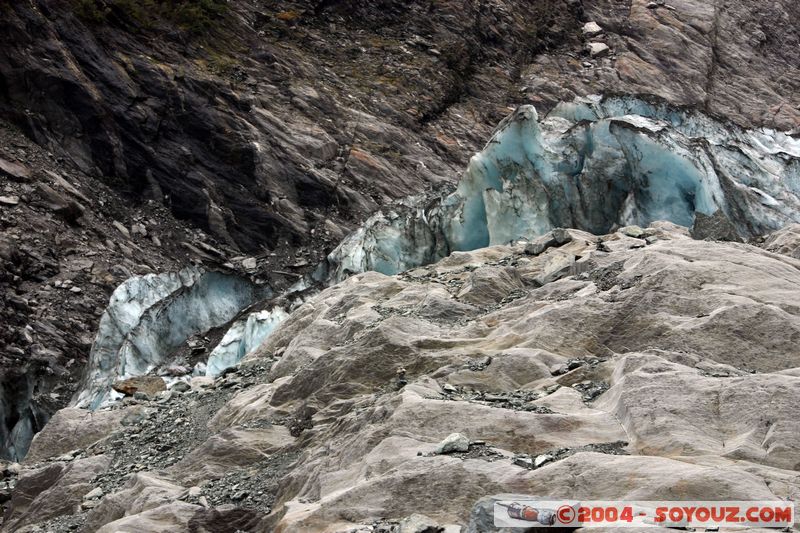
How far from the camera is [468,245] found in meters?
27.5

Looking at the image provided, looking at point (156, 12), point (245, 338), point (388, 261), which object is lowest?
point (245, 338)

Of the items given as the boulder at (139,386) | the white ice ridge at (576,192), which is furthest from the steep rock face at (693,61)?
the boulder at (139,386)

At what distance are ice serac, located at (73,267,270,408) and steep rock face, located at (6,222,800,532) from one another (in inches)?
217

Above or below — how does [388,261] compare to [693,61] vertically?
below

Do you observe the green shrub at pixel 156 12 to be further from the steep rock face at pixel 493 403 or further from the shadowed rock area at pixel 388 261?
the steep rock face at pixel 493 403

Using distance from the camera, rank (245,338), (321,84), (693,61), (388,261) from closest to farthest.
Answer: (245,338), (388,261), (321,84), (693,61)

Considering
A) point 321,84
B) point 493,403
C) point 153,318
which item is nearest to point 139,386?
point 153,318

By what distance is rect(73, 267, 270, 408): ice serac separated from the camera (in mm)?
25266

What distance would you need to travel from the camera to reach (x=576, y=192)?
87.6 ft

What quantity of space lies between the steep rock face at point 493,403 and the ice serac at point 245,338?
3.69m

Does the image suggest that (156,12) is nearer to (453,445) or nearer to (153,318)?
(153,318)

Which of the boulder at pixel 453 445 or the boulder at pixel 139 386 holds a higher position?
the boulder at pixel 453 445

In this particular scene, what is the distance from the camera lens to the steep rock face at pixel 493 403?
34.6 ft

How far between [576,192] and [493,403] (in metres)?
14.5
